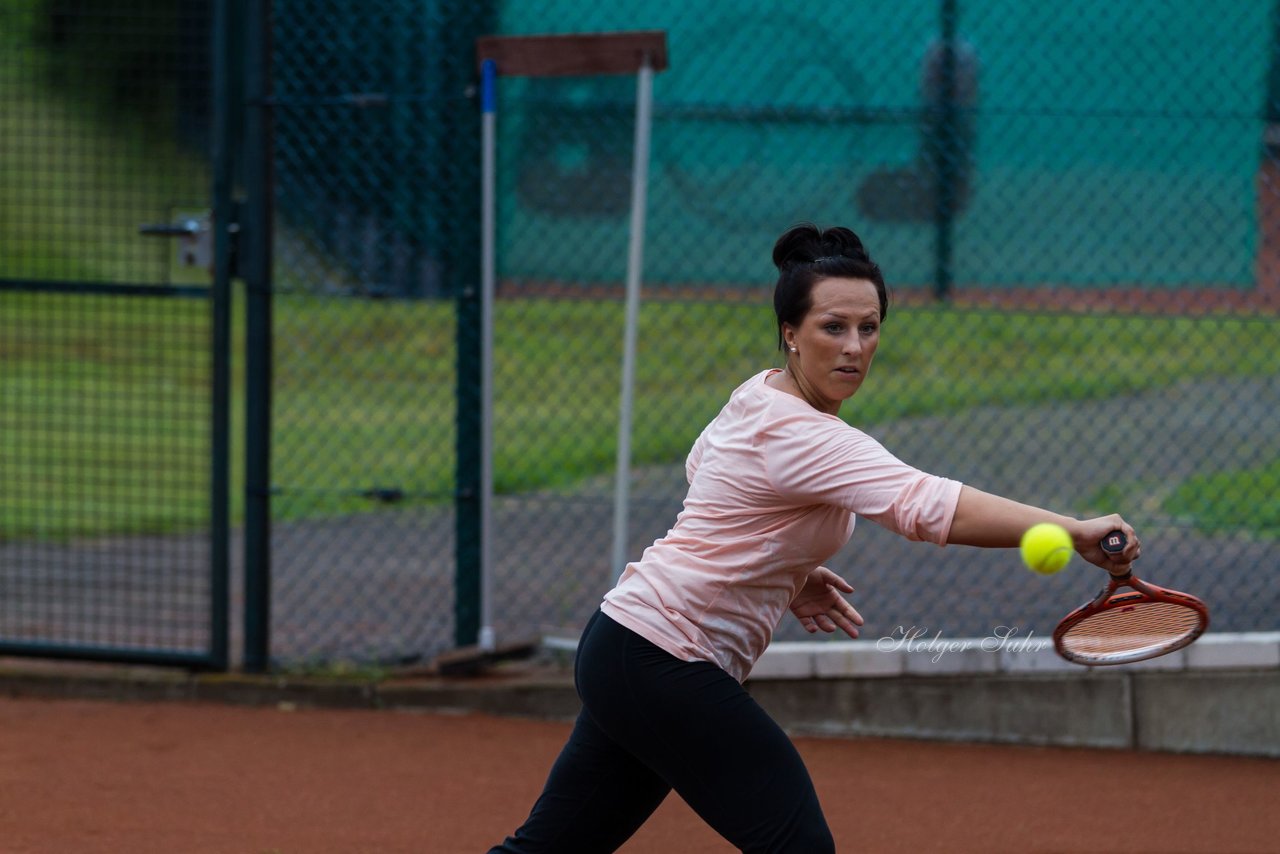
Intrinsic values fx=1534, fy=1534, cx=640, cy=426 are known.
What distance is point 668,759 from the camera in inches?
118

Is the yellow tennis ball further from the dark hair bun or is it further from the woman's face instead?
the dark hair bun

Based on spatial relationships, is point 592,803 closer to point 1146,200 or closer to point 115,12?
point 1146,200

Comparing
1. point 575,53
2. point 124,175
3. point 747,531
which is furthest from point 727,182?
point 747,531

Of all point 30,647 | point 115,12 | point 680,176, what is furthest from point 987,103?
point 30,647

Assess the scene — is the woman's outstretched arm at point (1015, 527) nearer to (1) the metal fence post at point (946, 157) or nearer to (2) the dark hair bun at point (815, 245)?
(2) the dark hair bun at point (815, 245)

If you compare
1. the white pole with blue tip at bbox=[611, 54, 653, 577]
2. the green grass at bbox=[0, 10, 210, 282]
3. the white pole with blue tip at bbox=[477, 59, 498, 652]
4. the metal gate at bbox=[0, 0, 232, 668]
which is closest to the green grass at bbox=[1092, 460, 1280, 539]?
the white pole with blue tip at bbox=[611, 54, 653, 577]

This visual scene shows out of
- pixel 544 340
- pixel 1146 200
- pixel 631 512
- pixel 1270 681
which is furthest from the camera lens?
pixel 631 512

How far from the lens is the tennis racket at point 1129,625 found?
113 inches

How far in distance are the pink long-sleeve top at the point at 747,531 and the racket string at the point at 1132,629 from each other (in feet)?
1.65

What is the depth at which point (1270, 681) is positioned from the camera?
16.9ft

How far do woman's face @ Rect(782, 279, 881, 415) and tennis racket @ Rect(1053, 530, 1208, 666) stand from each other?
2.02 ft

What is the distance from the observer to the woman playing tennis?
9.53ft

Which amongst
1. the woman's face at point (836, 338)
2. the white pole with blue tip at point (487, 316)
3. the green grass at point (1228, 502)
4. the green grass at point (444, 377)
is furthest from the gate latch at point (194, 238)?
the green grass at point (1228, 502)

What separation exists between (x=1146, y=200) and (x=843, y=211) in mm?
1143
